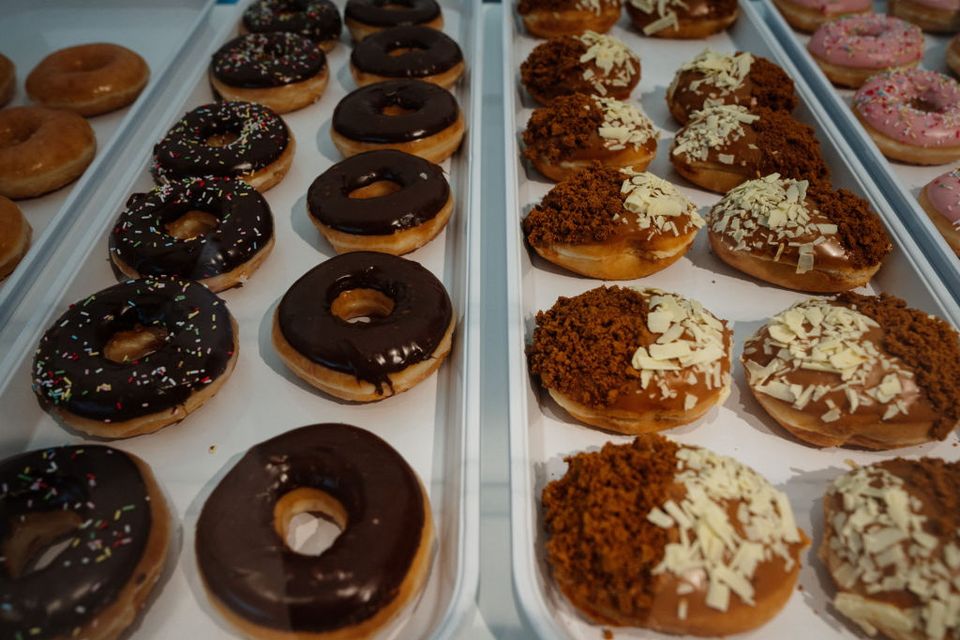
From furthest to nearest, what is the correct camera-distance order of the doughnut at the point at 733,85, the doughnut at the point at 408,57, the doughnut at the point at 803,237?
1. the doughnut at the point at 408,57
2. the doughnut at the point at 733,85
3. the doughnut at the point at 803,237

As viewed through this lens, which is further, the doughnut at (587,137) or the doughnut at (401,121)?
the doughnut at (401,121)

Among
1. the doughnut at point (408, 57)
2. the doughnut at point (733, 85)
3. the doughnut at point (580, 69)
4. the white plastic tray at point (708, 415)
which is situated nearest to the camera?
the white plastic tray at point (708, 415)

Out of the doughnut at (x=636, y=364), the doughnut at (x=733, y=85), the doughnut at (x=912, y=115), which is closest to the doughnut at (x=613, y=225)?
the doughnut at (x=636, y=364)

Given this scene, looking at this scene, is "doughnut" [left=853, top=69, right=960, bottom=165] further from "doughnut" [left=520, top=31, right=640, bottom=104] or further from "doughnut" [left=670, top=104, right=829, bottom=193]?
"doughnut" [left=520, top=31, right=640, bottom=104]

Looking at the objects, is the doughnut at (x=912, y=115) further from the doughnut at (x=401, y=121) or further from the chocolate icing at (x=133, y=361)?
the chocolate icing at (x=133, y=361)

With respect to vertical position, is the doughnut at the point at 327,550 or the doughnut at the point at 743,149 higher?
the doughnut at the point at 743,149

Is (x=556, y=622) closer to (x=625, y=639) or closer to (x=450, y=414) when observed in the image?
(x=625, y=639)

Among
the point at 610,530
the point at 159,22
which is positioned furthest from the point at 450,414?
the point at 159,22
